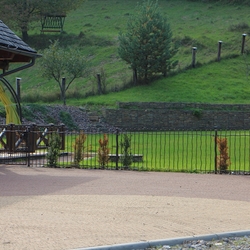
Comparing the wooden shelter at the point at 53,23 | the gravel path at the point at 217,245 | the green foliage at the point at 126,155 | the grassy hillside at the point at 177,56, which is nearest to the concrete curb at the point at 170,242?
the gravel path at the point at 217,245

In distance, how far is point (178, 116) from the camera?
37.0 meters

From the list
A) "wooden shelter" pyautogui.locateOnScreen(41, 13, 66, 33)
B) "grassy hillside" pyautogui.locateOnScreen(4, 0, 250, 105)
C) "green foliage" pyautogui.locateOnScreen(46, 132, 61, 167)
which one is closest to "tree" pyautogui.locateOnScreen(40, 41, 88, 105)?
"grassy hillside" pyautogui.locateOnScreen(4, 0, 250, 105)

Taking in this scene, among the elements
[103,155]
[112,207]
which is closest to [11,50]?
[103,155]

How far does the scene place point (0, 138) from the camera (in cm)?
2236

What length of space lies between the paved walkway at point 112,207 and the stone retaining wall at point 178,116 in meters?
18.6

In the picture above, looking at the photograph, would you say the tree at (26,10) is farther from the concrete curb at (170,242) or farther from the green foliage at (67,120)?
the concrete curb at (170,242)

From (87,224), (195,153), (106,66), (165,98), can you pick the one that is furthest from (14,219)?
(106,66)

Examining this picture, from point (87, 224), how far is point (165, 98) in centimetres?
2949

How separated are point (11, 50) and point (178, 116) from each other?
60.4 feet

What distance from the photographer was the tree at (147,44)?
42.5 meters

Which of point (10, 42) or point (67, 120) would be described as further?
point (67, 120)

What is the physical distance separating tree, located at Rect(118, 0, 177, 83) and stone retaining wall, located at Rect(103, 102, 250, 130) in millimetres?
6171

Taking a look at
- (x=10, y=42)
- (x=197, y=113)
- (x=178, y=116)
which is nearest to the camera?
(x=10, y=42)

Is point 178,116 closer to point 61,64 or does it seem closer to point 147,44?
point 147,44
